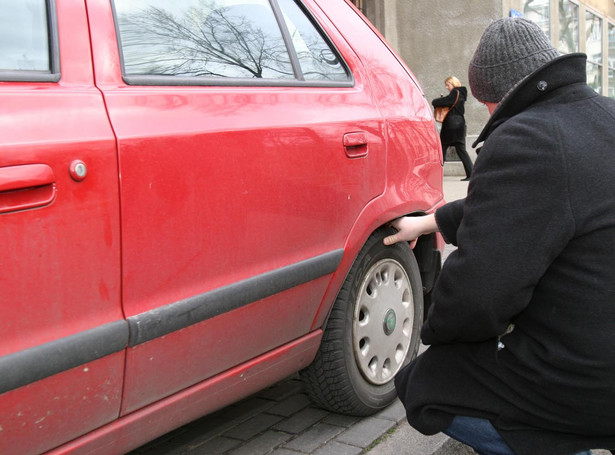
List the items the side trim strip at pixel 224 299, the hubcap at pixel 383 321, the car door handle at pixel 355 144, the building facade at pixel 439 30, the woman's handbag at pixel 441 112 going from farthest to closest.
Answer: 1. the building facade at pixel 439 30
2. the woman's handbag at pixel 441 112
3. the hubcap at pixel 383 321
4. the car door handle at pixel 355 144
5. the side trim strip at pixel 224 299

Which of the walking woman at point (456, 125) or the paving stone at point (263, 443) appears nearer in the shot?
the paving stone at point (263, 443)

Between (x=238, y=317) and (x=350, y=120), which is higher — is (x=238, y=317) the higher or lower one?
the lower one

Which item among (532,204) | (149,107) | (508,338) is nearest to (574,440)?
(508,338)

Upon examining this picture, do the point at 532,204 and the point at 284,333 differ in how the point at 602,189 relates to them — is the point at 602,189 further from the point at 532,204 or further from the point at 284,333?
the point at 284,333

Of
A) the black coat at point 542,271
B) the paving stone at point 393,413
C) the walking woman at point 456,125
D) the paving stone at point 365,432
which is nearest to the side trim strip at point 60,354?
the black coat at point 542,271

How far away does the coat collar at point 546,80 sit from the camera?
5.35ft

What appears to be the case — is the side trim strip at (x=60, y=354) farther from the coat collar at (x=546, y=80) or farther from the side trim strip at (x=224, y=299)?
the coat collar at (x=546, y=80)

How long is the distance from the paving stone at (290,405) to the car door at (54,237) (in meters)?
1.34

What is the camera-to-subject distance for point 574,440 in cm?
167

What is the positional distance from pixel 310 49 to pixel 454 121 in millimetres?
9324

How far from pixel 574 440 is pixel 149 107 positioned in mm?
1317

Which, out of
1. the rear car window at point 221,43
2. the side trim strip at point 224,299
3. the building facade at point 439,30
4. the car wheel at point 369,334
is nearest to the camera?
the side trim strip at point 224,299

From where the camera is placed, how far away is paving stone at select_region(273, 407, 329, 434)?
3.02 meters

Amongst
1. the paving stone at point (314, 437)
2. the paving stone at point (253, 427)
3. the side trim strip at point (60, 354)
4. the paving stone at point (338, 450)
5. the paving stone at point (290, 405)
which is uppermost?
the side trim strip at point (60, 354)
